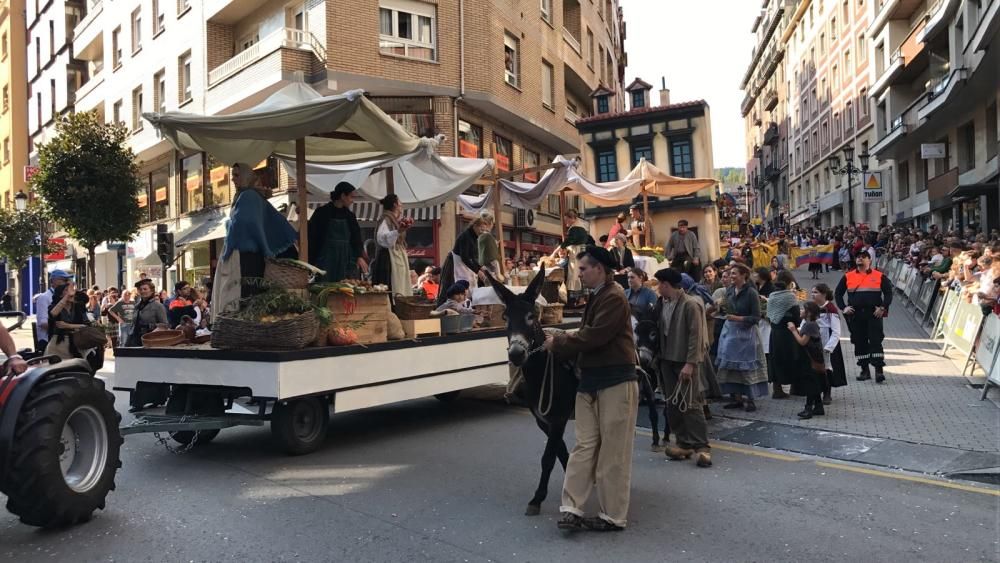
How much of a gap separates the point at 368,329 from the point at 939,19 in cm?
2855

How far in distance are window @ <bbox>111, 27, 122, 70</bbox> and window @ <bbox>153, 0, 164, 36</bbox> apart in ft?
14.0

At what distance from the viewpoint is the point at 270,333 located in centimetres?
647

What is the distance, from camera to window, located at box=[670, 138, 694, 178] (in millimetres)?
24859

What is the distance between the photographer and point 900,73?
112 ft

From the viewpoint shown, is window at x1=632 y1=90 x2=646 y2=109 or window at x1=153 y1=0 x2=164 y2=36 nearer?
window at x1=153 y1=0 x2=164 y2=36

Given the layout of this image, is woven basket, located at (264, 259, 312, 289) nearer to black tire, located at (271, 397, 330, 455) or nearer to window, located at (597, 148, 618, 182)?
black tire, located at (271, 397, 330, 455)

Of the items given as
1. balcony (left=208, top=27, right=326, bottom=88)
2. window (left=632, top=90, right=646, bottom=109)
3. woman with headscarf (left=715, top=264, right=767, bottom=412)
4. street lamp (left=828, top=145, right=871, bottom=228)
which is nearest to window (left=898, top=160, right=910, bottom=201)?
street lamp (left=828, top=145, right=871, bottom=228)

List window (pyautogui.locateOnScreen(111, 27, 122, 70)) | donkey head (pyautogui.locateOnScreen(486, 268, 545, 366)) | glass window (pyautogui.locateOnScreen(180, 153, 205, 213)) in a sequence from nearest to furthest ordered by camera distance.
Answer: donkey head (pyautogui.locateOnScreen(486, 268, 545, 366))
glass window (pyautogui.locateOnScreen(180, 153, 205, 213))
window (pyautogui.locateOnScreen(111, 27, 122, 70))

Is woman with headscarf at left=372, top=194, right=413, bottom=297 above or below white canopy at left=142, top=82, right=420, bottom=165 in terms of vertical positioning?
below

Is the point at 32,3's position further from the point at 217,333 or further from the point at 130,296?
the point at 217,333

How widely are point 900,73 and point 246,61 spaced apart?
30091 mm

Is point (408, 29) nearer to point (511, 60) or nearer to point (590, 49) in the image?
point (511, 60)

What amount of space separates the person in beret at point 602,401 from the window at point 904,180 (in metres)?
37.5

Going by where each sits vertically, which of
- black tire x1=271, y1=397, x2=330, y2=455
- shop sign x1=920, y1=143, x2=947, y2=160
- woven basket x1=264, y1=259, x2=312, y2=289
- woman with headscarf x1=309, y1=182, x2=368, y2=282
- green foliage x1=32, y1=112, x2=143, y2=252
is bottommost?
black tire x1=271, y1=397, x2=330, y2=455
